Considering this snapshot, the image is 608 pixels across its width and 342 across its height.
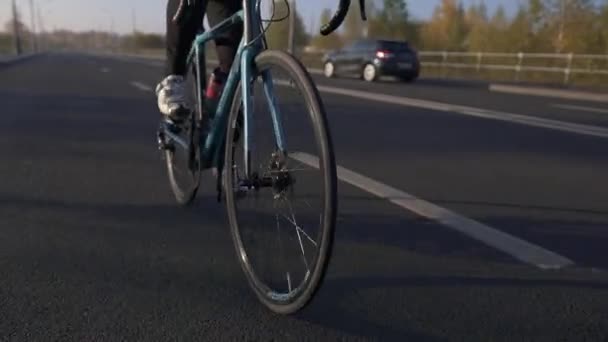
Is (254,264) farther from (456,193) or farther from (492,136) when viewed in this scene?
(492,136)

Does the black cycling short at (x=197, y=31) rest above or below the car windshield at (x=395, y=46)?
above

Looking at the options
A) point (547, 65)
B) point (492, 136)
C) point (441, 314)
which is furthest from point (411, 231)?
point (547, 65)

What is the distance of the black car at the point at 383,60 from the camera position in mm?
21516

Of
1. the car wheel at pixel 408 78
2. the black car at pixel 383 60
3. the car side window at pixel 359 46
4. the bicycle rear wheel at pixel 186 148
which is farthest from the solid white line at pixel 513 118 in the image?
the car side window at pixel 359 46

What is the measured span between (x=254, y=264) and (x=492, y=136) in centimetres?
531

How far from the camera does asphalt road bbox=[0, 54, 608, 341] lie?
2277 millimetres

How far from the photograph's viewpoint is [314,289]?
2.14 meters

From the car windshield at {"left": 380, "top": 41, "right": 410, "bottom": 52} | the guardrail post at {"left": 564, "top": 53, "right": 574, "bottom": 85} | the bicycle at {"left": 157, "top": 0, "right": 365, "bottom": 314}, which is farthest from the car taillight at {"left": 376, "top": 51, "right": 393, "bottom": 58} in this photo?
the bicycle at {"left": 157, "top": 0, "right": 365, "bottom": 314}

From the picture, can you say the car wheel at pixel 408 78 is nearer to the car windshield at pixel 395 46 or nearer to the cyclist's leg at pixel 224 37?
the car windshield at pixel 395 46

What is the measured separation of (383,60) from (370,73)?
893 millimetres

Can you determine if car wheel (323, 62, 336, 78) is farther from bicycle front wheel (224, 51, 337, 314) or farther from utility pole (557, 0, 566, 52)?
bicycle front wheel (224, 51, 337, 314)

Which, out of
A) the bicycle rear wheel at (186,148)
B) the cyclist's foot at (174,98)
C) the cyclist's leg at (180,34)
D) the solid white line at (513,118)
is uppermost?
the cyclist's leg at (180,34)

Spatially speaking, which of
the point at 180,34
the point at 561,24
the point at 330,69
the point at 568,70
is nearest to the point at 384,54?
the point at 330,69

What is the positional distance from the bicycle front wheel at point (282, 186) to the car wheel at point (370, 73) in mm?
19769
